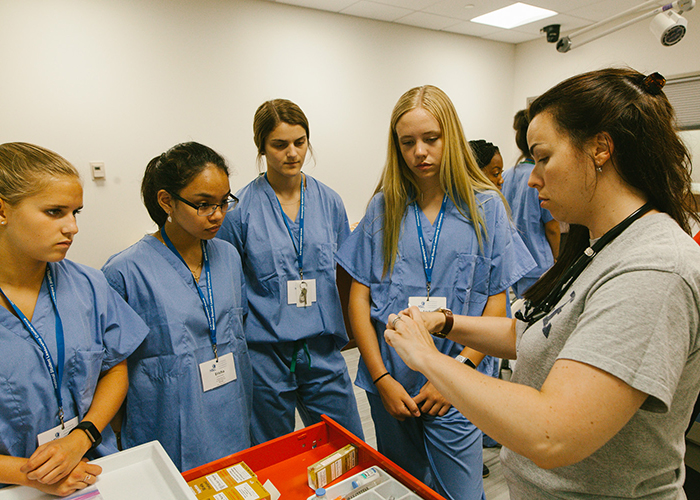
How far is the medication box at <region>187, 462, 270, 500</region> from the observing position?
947 millimetres

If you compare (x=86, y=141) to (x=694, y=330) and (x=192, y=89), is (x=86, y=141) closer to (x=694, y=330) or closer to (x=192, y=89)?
(x=192, y=89)

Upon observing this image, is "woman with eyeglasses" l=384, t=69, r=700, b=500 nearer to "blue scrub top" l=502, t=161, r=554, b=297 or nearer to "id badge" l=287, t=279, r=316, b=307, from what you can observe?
"id badge" l=287, t=279, r=316, b=307

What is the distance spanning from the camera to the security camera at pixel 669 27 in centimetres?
275

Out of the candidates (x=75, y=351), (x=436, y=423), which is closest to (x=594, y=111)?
(x=436, y=423)

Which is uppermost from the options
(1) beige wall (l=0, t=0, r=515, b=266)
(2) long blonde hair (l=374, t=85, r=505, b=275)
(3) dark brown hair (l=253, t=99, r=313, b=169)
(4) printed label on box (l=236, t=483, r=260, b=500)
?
(1) beige wall (l=0, t=0, r=515, b=266)

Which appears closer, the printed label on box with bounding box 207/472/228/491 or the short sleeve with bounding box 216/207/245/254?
the printed label on box with bounding box 207/472/228/491

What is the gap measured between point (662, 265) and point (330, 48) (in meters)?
3.88

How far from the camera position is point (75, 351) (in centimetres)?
105

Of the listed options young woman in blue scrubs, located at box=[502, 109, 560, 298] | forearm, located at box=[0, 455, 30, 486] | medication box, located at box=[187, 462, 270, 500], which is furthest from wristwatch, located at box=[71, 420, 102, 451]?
young woman in blue scrubs, located at box=[502, 109, 560, 298]

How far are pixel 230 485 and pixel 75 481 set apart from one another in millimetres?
309

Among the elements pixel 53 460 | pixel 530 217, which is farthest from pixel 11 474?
pixel 530 217

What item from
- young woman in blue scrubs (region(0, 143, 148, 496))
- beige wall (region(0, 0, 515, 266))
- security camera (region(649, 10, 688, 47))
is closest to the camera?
young woman in blue scrubs (region(0, 143, 148, 496))

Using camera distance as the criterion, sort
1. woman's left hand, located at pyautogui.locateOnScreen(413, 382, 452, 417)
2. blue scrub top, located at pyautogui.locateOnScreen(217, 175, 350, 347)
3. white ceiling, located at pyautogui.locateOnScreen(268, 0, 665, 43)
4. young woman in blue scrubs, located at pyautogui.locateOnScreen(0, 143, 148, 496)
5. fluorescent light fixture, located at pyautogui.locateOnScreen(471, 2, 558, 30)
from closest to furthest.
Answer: young woman in blue scrubs, located at pyautogui.locateOnScreen(0, 143, 148, 496), woman's left hand, located at pyautogui.locateOnScreen(413, 382, 452, 417), blue scrub top, located at pyautogui.locateOnScreen(217, 175, 350, 347), white ceiling, located at pyautogui.locateOnScreen(268, 0, 665, 43), fluorescent light fixture, located at pyautogui.locateOnScreen(471, 2, 558, 30)

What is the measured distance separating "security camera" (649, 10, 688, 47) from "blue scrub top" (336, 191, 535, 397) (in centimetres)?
234
